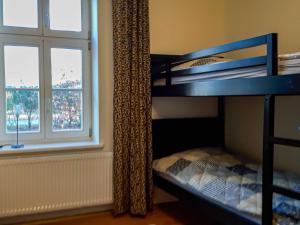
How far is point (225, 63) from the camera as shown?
6.42 ft

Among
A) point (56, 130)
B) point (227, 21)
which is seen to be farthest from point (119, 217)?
point (227, 21)

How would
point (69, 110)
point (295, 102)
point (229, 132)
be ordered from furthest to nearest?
point (229, 132) < point (69, 110) < point (295, 102)

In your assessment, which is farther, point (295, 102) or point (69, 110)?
point (69, 110)

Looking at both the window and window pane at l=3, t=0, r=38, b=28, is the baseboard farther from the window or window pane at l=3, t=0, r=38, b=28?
window pane at l=3, t=0, r=38, b=28

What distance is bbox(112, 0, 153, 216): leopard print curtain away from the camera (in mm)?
2764

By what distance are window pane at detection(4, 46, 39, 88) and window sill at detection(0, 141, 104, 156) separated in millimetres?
545

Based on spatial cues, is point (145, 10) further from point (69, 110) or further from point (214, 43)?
point (69, 110)

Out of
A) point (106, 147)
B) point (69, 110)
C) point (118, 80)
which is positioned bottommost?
point (106, 147)

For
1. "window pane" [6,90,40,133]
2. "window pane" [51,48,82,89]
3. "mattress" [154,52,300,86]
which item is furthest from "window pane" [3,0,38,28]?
"mattress" [154,52,300,86]

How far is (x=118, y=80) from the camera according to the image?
9.07 feet

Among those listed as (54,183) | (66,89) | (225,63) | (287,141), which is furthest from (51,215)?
(287,141)

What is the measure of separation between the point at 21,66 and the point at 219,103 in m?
1.99

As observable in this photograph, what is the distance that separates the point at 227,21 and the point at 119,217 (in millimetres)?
2261

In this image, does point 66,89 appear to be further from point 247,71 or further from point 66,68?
point 247,71
